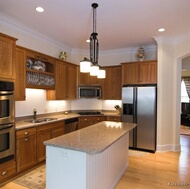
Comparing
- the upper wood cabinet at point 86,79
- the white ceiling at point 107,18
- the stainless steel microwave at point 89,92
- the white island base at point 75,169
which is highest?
the white ceiling at point 107,18

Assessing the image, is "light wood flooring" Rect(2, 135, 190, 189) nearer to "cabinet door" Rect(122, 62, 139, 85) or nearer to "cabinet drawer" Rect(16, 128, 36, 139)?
"cabinet drawer" Rect(16, 128, 36, 139)

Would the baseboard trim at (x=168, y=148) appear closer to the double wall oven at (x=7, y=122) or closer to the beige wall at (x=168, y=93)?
the beige wall at (x=168, y=93)

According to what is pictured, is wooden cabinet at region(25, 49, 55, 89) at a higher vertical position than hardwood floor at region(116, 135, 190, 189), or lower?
higher

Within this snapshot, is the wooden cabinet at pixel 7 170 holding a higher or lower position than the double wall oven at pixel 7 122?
lower

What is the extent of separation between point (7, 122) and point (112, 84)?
10.9ft

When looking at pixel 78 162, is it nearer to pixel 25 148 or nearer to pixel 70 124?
pixel 25 148

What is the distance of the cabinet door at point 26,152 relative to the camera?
297 centimetres

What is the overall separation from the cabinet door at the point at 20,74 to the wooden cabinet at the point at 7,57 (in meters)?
0.29

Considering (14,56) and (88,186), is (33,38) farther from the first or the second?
(88,186)

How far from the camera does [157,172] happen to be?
3232 millimetres

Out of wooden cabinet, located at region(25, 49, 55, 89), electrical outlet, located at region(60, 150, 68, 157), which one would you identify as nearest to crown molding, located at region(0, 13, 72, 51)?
wooden cabinet, located at region(25, 49, 55, 89)

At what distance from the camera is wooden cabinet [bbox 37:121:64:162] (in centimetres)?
338

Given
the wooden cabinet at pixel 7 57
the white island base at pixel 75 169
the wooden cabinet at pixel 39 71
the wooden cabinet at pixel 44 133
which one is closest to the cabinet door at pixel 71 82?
the wooden cabinet at pixel 39 71

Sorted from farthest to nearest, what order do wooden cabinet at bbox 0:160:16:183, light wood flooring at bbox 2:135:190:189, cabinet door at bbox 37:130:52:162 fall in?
cabinet door at bbox 37:130:52:162
light wood flooring at bbox 2:135:190:189
wooden cabinet at bbox 0:160:16:183
